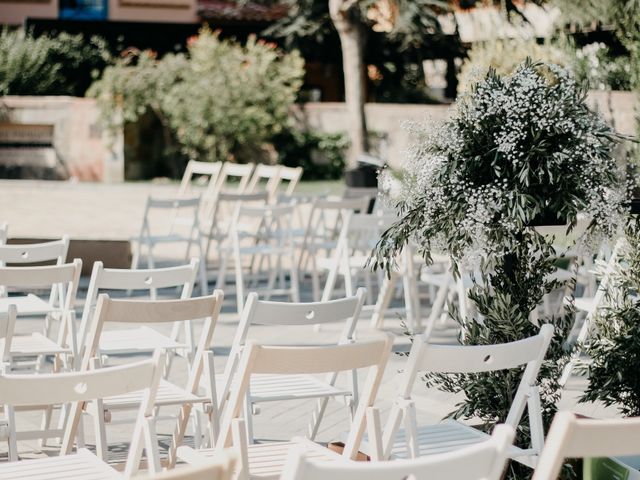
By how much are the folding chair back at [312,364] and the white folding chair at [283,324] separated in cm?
64

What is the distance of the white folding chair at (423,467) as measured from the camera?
2479 millimetres

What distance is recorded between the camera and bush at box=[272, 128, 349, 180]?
23.5 metres

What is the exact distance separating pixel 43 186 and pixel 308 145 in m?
5.55

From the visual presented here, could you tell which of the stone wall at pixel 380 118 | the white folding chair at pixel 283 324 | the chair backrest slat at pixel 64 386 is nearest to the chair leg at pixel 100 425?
the white folding chair at pixel 283 324

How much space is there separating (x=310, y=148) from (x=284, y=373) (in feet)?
65.8

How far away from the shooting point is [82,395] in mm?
3412

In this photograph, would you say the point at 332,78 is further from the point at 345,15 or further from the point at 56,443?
the point at 56,443

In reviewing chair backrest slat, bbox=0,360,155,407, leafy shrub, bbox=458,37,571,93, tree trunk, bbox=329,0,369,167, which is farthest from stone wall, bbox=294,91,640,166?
chair backrest slat, bbox=0,360,155,407

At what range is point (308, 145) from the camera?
77.6 ft

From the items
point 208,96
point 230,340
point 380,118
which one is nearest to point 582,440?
point 230,340

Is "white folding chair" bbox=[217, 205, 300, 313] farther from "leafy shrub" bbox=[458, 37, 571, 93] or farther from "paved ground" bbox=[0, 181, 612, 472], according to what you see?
"leafy shrub" bbox=[458, 37, 571, 93]

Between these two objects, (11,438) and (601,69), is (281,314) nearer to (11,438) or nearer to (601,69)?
(11,438)

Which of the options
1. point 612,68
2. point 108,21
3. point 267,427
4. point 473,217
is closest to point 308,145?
point 612,68

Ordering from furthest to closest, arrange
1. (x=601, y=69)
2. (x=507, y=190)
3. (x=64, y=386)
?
(x=601, y=69) < (x=507, y=190) < (x=64, y=386)
